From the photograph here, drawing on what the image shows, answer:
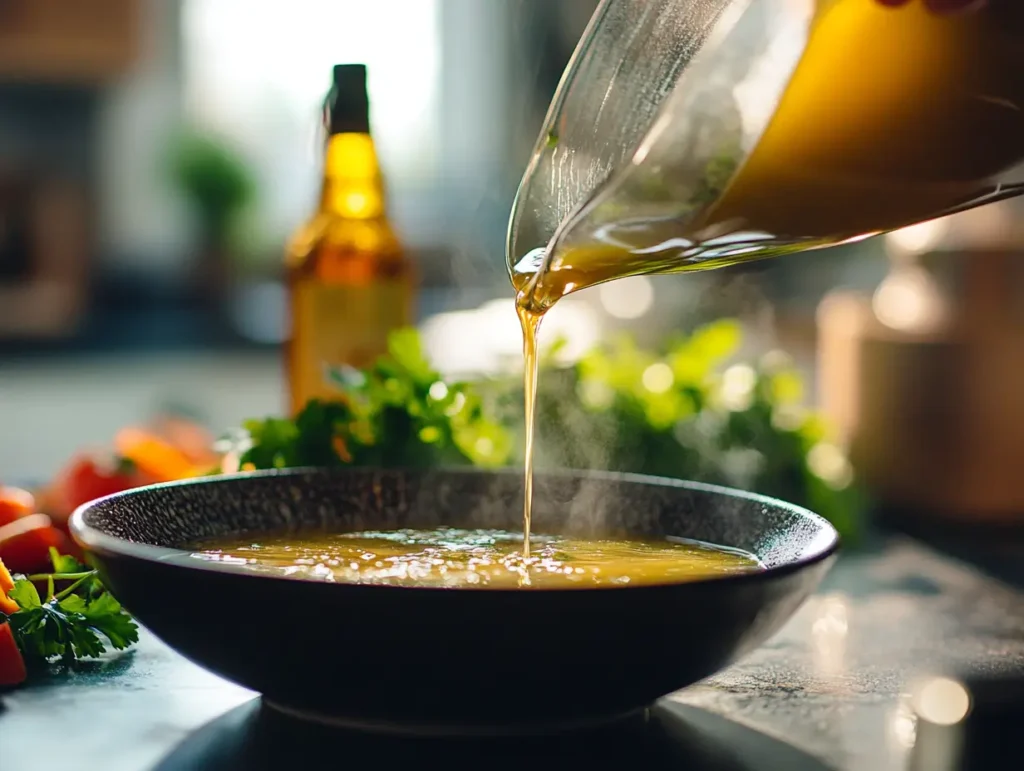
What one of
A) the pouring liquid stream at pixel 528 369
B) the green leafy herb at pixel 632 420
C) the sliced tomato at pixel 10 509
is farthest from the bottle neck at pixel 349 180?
the pouring liquid stream at pixel 528 369

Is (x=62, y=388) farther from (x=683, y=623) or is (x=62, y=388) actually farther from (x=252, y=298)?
(x=683, y=623)

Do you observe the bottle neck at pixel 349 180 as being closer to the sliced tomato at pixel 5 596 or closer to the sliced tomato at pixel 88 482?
the sliced tomato at pixel 88 482

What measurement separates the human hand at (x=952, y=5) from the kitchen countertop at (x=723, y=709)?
408mm

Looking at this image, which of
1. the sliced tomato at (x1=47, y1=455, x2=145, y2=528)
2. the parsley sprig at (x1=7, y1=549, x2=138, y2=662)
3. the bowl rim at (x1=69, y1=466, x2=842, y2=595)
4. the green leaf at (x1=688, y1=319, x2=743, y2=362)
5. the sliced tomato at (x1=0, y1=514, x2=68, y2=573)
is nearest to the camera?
the bowl rim at (x1=69, y1=466, x2=842, y2=595)

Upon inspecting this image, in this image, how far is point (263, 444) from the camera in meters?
1.16

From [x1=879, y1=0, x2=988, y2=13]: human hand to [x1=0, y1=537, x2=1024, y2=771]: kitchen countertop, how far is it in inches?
16.1

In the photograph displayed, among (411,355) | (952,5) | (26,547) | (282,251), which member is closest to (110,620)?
(26,547)

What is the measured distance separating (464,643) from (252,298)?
12.1 feet

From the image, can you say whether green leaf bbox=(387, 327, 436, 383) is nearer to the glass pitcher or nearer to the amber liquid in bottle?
the amber liquid in bottle

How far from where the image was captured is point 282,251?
4625mm

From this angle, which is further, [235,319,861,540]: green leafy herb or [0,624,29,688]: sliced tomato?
[235,319,861,540]: green leafy herb

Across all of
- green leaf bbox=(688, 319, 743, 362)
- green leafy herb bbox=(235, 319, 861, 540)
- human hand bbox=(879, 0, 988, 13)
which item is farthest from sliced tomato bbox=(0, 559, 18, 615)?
green leaf bbox=(688, 319, 743, 362)

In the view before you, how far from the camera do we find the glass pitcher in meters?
0.71

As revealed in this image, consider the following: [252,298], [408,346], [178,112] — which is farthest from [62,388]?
[408,346]
